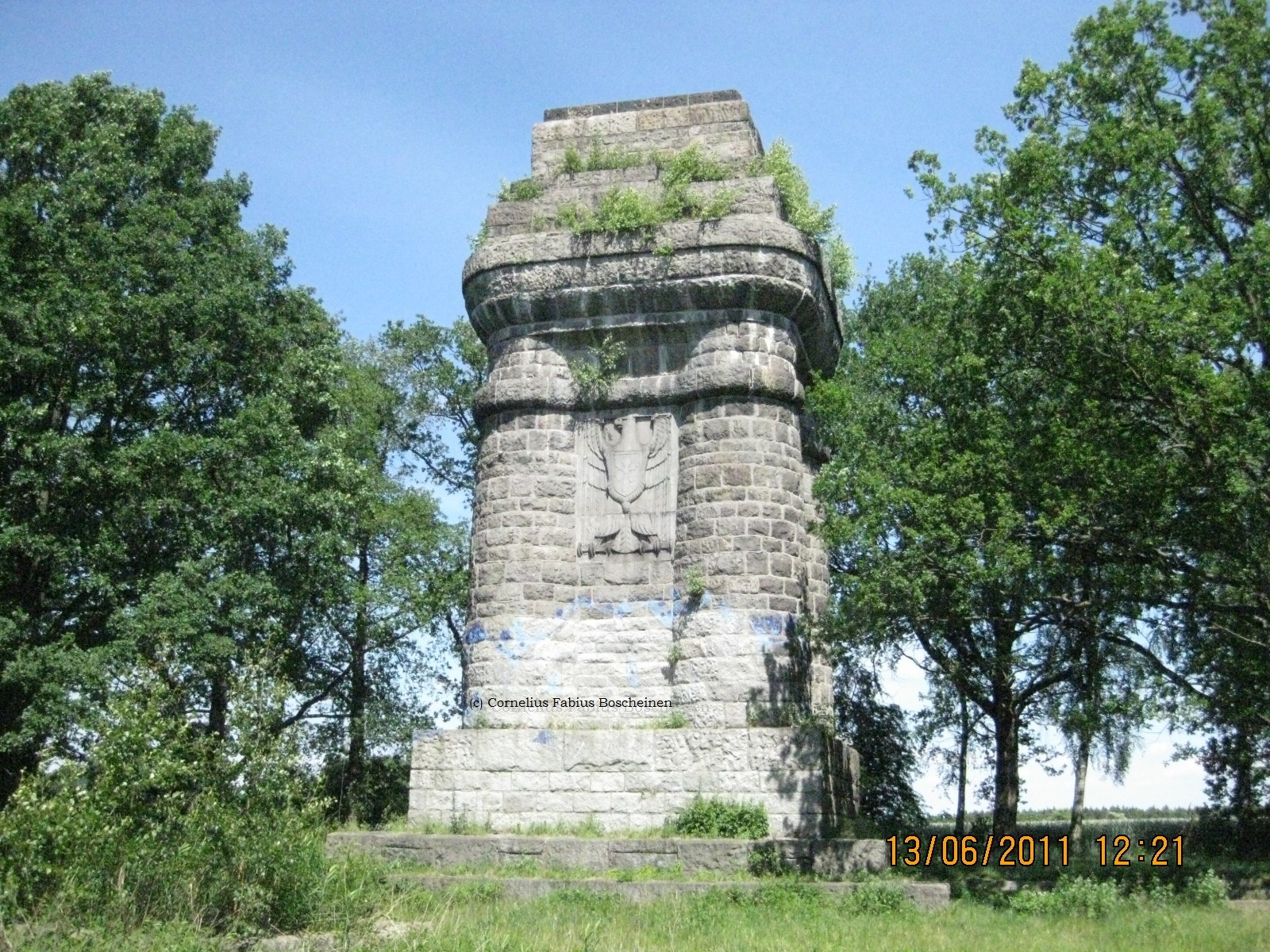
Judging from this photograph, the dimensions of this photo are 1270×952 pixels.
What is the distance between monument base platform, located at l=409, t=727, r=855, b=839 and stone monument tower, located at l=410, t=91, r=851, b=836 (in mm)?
24

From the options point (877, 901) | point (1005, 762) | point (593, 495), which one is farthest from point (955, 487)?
point (1005, 762)

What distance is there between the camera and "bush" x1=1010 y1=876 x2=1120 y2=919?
11.5 metres

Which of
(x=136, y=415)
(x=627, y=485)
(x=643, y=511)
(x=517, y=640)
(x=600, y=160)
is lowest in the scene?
(x=517, y=640)

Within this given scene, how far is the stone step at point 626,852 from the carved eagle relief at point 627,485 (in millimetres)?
3356

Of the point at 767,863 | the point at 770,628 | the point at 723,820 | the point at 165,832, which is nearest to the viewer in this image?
the point at 165,832

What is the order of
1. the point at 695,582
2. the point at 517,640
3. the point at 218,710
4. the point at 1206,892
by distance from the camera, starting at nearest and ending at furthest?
the point at 1206,892 < the point at 695,582 < the point at 517,640 < the point at 218,710

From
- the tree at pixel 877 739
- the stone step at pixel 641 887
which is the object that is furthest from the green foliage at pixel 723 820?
the tree at pixel 877 739

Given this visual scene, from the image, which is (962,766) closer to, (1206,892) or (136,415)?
(1206,892)

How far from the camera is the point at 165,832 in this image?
10.6 metres

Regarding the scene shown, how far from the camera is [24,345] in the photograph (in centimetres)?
1981

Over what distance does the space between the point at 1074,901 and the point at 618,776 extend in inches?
179

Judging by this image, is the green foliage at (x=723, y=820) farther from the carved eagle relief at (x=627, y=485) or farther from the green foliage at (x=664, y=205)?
the green foliage at (x=664, y=205)

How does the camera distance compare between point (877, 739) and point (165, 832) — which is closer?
point (165, 832)

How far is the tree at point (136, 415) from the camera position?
19750 millimetres
